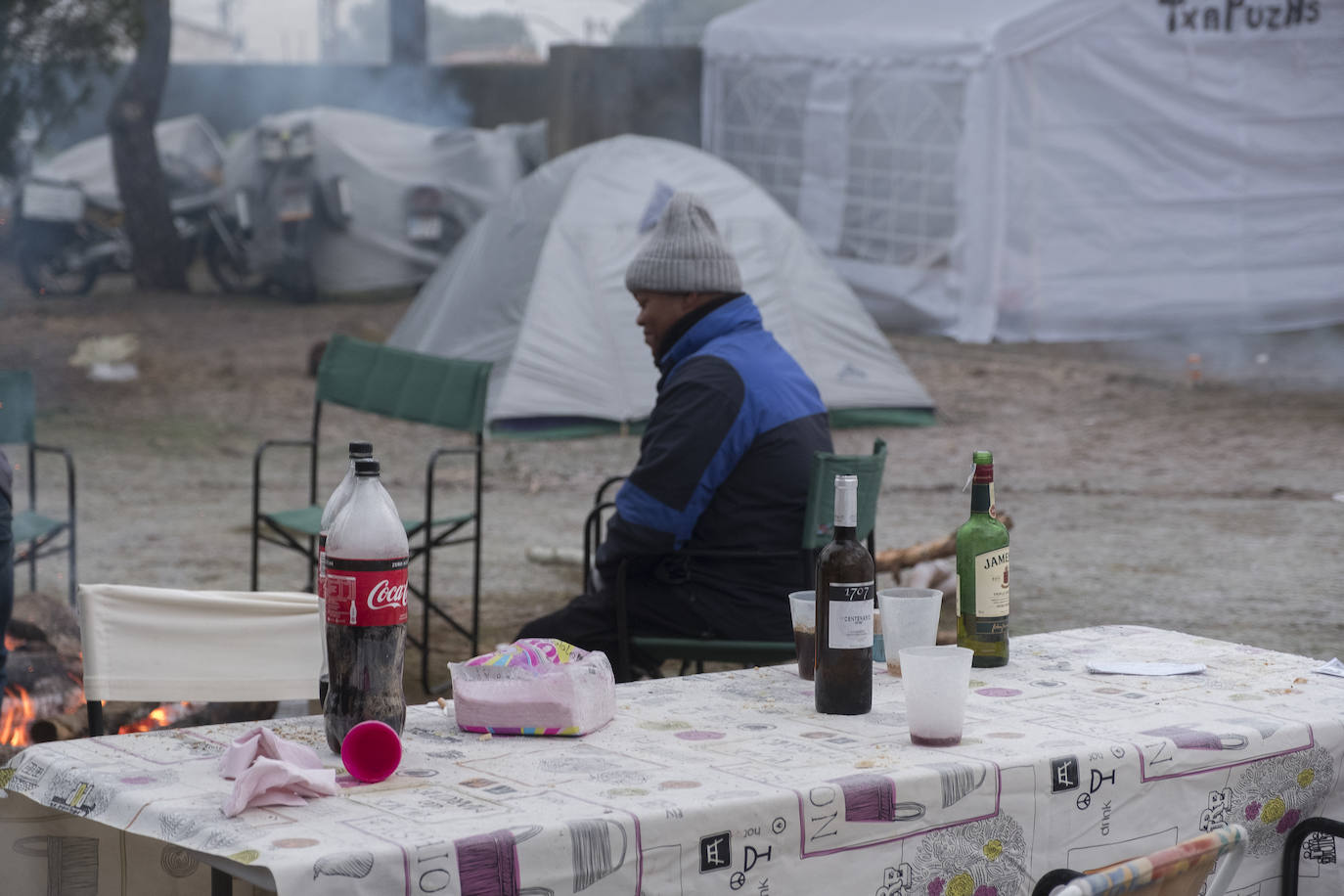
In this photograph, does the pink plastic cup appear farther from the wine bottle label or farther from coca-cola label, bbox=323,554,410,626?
the wine bottle label

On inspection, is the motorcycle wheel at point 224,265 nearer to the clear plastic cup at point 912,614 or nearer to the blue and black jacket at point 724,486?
the blue and black jacket at point 724,486

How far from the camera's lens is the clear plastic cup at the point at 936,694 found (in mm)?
1918

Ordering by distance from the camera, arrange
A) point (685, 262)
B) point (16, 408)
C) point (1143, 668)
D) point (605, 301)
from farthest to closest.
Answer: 1. point (605, 301)
2. point (16, 408)
3. point (685, 262)
4. point (1143, 668)

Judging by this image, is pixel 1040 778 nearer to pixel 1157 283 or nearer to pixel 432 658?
pixel 432 658

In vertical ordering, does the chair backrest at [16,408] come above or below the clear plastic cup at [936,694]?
above

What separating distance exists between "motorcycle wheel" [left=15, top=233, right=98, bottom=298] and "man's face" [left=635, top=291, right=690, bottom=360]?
478 inches

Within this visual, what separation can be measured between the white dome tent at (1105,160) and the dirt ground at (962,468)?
37cm

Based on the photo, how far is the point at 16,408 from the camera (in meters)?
4.73

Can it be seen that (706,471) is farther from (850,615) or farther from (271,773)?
(271,773)

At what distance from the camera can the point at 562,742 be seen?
1.96 meters

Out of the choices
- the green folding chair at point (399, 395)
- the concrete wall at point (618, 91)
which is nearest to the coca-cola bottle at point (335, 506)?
the green folding chair at point (399, 395)

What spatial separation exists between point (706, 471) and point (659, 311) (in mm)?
425

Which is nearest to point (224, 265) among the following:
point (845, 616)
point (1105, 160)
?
point (1105, 160)

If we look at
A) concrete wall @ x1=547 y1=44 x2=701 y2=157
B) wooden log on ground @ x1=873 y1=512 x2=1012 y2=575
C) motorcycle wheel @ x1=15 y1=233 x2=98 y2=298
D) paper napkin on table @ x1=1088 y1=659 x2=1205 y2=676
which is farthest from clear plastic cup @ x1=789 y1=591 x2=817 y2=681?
motorcycle wheel @ x1=15 y1=233 x2=98 y2=298
